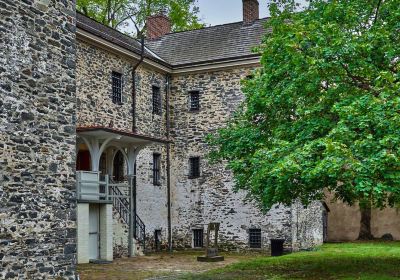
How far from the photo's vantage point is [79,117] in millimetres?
18516

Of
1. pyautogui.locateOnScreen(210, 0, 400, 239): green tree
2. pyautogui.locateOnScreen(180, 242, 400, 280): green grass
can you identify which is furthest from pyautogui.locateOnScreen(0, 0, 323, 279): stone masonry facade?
pyautogui.locateOnScreen(210, 0, 400, 239): green tree

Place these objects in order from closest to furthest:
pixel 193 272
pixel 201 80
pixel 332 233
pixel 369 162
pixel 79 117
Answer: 1. pixel 369 162
2. pixel 193 272
3. pixel 79 117
4. pixel 201 80
5. pixel 332 233

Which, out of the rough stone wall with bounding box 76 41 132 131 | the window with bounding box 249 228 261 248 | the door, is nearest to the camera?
the door

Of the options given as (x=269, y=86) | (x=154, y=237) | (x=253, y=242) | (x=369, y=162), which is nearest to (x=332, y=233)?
(x=253, y=242)

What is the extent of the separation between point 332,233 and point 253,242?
23.0ft

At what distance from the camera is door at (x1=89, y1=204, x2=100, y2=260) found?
1719cm

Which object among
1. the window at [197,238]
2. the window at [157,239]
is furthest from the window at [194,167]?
the window at [157,239]

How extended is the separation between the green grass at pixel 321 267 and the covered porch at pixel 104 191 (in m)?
3.82

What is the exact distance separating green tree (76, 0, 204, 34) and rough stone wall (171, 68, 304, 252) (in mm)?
8704

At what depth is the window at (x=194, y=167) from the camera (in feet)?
76.9

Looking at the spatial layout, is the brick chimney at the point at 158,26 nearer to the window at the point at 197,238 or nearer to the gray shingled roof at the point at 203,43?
the gray shingled roof at the point at 203,43

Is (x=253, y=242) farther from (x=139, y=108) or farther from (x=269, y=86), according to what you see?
(x=269, y=86)

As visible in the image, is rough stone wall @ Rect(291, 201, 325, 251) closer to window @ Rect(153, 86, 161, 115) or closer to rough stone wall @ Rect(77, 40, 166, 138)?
rough stone wall @ Rect(77, 40, 166, 138)

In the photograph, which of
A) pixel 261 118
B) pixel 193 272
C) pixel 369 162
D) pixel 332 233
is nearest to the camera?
pixel 369 162
